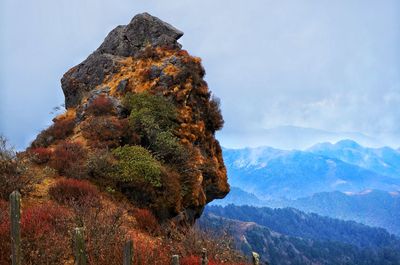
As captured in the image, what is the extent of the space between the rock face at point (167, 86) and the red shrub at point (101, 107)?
495 mm

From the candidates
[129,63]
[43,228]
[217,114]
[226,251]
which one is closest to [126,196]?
[226,251]

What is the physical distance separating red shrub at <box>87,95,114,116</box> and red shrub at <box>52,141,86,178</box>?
421 cm

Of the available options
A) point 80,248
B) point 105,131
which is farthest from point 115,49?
point 80,248

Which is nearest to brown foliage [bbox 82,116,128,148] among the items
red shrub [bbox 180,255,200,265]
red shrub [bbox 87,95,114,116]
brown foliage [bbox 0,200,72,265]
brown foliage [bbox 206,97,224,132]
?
red shrub [bbox 87,95,114,116]

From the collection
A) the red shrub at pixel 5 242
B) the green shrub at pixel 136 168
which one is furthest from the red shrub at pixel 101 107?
the red shrub at pixel 5 242

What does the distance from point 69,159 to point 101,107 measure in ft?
20.8

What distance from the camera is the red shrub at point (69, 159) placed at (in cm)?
1906

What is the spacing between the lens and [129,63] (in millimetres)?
33594

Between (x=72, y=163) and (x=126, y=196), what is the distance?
9.37ft

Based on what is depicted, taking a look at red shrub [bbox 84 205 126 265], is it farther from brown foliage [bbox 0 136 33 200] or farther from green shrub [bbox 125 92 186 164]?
green shrub [bbox 125 92 186 164]

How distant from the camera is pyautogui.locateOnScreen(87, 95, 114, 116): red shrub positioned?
25891mm

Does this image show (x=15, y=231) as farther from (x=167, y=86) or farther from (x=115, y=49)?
(x=115, y=49)

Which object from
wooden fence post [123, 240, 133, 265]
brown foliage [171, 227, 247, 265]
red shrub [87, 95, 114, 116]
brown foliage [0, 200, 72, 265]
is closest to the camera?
wooden fence post [123, 240, 133, 265]

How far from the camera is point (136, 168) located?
779 inches
